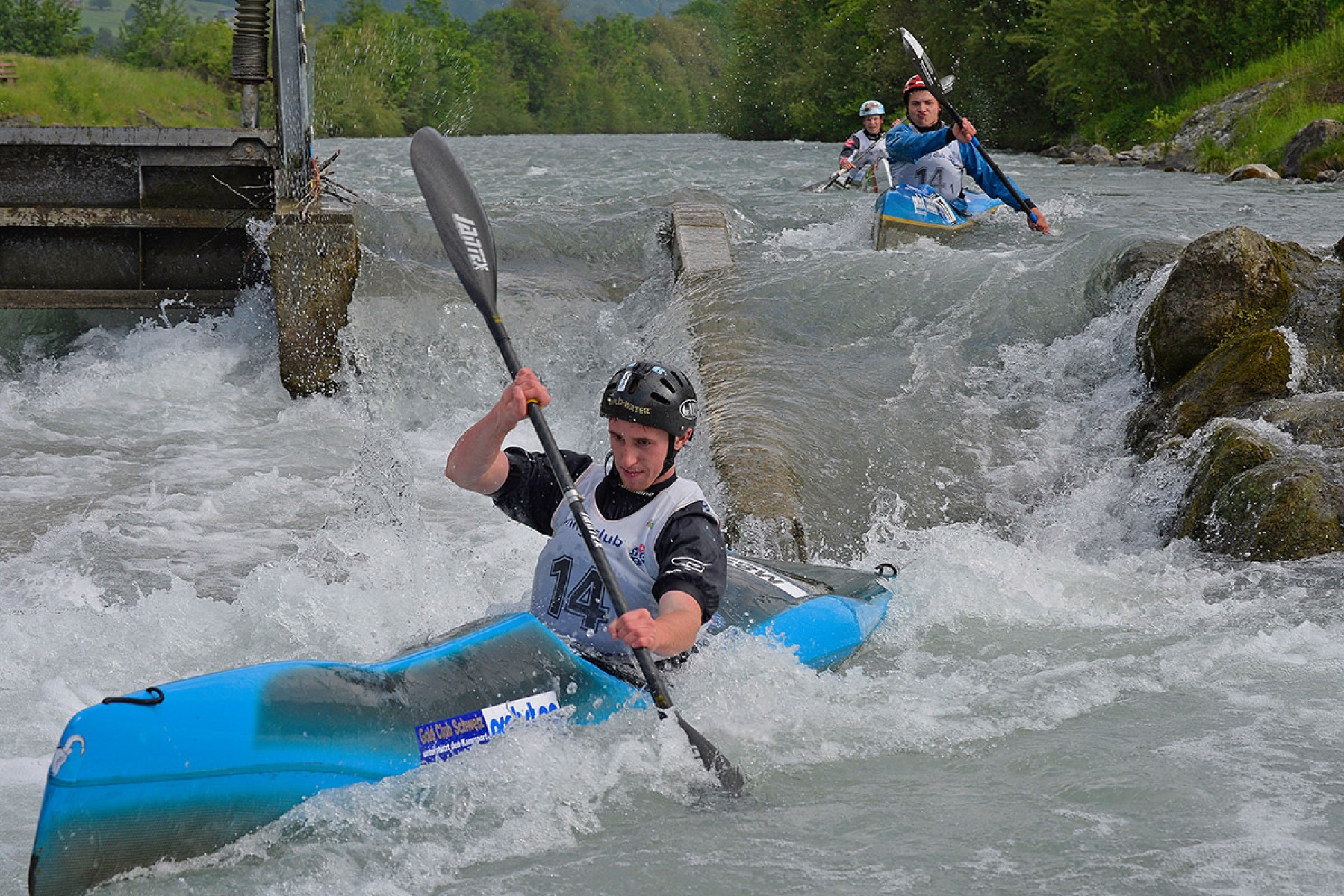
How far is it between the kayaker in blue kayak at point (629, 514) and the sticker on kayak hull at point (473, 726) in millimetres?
269

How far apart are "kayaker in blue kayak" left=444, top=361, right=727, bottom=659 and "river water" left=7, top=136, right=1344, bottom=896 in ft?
1.07

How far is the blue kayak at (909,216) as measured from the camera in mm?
10039

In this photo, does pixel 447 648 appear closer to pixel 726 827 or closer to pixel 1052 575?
pixel 726 827

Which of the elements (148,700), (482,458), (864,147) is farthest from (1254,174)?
(148,700)

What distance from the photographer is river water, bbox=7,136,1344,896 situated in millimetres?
3154

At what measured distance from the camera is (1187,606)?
4.96m

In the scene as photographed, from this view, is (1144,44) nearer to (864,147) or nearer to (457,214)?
(864,147)

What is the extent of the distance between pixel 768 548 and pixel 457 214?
1996 millimetres

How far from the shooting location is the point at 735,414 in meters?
6.65

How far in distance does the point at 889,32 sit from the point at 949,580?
106ft

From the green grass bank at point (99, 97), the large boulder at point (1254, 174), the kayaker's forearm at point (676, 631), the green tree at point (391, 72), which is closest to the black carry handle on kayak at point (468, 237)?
the kayaker's forearm at point (676, 631)

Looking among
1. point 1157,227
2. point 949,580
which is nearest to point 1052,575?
point 949,580

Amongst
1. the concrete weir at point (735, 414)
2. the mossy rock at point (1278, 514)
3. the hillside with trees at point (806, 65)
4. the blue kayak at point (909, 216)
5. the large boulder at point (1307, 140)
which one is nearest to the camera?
the mossy rock at point (1278, 514)

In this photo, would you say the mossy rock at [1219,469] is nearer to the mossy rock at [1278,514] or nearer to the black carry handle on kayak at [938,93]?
Answer: the mossy rock at [1278,514]
